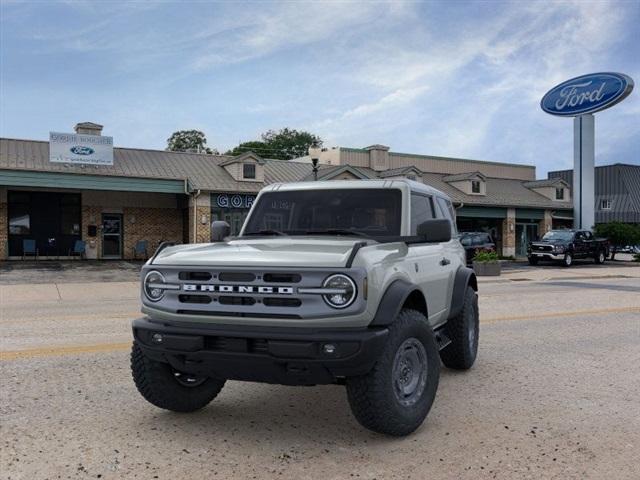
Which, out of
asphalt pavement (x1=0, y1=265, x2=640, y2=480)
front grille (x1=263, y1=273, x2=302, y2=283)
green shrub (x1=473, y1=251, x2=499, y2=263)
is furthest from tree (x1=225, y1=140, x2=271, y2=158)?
front grille (x1=263, y1=273, x2=302, y2=283)

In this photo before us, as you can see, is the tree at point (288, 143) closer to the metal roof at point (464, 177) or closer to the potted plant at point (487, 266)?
the metal roof at point (464, 177)

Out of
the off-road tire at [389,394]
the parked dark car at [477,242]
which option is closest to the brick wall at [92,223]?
the parked dark car at [477,242]

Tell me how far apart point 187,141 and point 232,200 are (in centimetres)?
4356

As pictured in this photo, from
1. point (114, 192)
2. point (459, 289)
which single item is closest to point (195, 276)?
point (459, 289)

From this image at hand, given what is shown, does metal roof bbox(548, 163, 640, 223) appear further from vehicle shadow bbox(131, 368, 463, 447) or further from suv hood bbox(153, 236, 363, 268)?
suv hood bbox(153, 236, 363, 268)

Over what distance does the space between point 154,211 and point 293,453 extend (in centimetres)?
2910

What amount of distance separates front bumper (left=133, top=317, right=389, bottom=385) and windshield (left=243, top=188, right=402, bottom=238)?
1502 mm

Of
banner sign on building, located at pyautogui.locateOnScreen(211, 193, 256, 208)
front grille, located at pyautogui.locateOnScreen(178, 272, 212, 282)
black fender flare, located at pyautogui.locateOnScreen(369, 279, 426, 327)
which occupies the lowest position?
black fender flare, located at pyautogui.locateOnScreen(369, 279, 426, 327)

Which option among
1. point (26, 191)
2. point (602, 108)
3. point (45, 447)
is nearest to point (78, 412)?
point (45, 447)

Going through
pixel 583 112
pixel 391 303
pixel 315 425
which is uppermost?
pixel 583 112

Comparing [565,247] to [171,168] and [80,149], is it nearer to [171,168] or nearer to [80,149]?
[171,168]

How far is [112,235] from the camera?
30.8 meters

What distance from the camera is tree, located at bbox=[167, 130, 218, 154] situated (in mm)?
71250

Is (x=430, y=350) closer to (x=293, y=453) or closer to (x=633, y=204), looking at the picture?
(x=293, y=453)
